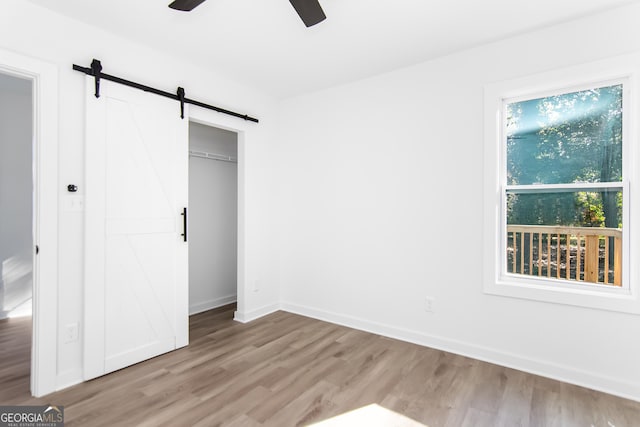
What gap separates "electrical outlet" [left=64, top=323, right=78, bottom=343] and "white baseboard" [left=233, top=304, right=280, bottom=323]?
159 centimetres

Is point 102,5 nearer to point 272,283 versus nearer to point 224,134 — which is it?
point 224,134

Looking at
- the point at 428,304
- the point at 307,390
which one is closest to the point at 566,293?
the point at 428,304

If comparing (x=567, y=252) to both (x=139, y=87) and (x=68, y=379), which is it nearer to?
(x=139, y=87)

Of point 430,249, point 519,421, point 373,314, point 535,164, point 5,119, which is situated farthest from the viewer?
point 5,119

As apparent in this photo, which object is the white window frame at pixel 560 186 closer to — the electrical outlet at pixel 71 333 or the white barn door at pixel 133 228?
the white barn door at pixel 133 228

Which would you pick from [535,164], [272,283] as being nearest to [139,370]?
[272,283]

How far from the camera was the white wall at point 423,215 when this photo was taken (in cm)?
234

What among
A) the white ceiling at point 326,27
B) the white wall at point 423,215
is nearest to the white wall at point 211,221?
the white wall at point 423,215

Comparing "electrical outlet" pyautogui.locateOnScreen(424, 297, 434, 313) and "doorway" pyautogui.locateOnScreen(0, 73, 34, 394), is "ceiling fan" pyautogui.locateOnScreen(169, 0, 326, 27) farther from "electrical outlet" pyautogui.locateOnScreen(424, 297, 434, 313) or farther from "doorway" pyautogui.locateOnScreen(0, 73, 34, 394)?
"doorway" pyautogui.locateOnScreen(0, 73, 34, 394)

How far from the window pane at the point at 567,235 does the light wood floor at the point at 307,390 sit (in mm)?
830

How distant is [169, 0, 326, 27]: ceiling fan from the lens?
1.75 meters

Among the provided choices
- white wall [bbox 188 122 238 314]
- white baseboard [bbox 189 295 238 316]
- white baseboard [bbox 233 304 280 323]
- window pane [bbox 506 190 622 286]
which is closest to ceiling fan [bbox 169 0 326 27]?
window pane [bbox 506 190 622 286]

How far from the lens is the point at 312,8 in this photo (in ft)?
5.87

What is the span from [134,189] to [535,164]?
10.7 feet
